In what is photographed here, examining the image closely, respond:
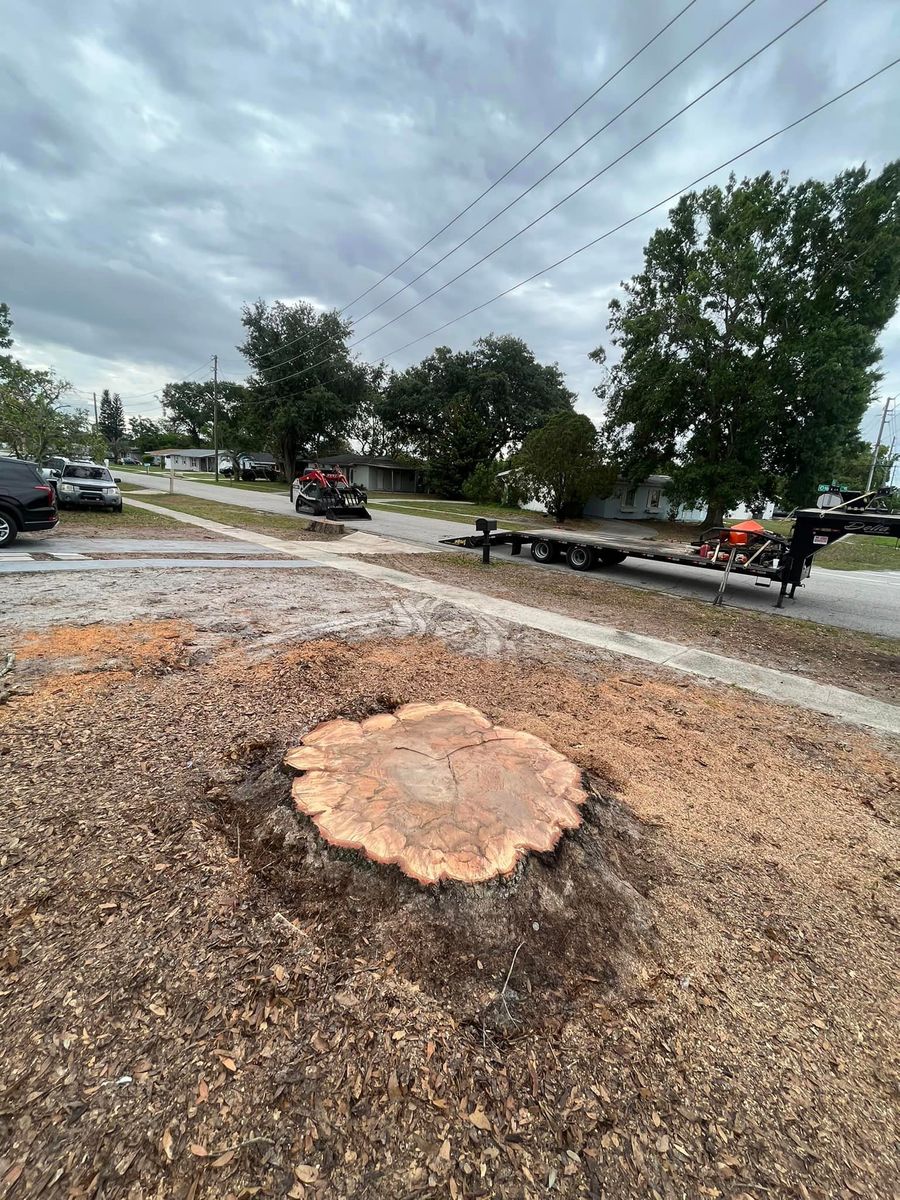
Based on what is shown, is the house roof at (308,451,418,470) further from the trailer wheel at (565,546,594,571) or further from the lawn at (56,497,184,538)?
the trailer wheel at (565,546,594,571)

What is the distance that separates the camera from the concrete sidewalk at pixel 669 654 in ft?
14.3

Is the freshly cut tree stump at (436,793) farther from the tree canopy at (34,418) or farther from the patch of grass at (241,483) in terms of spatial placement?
the patch of grass at (241,483)

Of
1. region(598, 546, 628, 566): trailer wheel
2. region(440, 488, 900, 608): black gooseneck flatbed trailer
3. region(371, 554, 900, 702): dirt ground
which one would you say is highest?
region(440, 488, 900, 608): black gooseneck flatbed trailer

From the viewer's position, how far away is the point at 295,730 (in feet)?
10.1

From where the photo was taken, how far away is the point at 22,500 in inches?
321

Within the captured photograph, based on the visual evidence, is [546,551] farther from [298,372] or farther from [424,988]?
[298,372]

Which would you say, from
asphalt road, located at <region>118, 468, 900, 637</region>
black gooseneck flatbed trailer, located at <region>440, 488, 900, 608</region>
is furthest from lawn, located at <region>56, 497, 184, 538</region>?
black gooseneck flatbed trailer, located at <region>440, 488, 900, 608</region>

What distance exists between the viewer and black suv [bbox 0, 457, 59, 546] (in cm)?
804

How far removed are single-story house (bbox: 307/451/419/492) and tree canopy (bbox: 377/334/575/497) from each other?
231 cm

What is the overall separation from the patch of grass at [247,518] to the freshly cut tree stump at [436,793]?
10807mm

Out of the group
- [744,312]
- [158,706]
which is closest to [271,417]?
[744,312]

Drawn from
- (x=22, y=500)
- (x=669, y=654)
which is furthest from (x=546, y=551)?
(x=22, y=500)

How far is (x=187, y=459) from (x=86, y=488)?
6495 centimetres

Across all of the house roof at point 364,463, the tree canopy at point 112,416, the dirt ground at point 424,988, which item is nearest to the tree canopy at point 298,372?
the house roof at point 364,463
